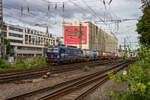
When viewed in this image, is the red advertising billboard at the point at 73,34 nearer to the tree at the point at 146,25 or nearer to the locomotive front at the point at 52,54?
the tree at the point at 146,25

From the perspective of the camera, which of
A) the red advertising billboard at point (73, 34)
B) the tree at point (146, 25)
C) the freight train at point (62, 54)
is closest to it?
the tree at point (146, 25)

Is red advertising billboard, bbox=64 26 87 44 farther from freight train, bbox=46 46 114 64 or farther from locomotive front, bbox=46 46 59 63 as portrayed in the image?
locomotive front, bbox=46 46 59 63

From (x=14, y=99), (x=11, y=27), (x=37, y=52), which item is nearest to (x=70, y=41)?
(x=37, y=52)

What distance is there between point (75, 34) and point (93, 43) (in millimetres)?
12680

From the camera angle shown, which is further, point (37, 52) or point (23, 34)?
point (23, 34)

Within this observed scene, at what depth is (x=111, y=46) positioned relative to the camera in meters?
117

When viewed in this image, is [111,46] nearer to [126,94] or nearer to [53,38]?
[53,38]

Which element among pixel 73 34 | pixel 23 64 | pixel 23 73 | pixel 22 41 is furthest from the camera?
pixel 73 34

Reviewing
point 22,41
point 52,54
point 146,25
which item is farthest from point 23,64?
point 22,41

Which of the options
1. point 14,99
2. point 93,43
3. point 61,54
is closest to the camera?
point 14,99

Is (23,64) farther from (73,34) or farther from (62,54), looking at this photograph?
(73,34)

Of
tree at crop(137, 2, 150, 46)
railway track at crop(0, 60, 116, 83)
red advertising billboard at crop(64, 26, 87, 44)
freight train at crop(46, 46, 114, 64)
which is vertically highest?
red advertising billboard at crop(64, 26, 87, 44)

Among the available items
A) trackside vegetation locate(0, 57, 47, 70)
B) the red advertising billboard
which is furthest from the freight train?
the red advertising billboard

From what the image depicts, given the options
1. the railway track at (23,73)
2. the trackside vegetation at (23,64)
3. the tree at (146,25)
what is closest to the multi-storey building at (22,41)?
the trackside vegetation at (23,64)
